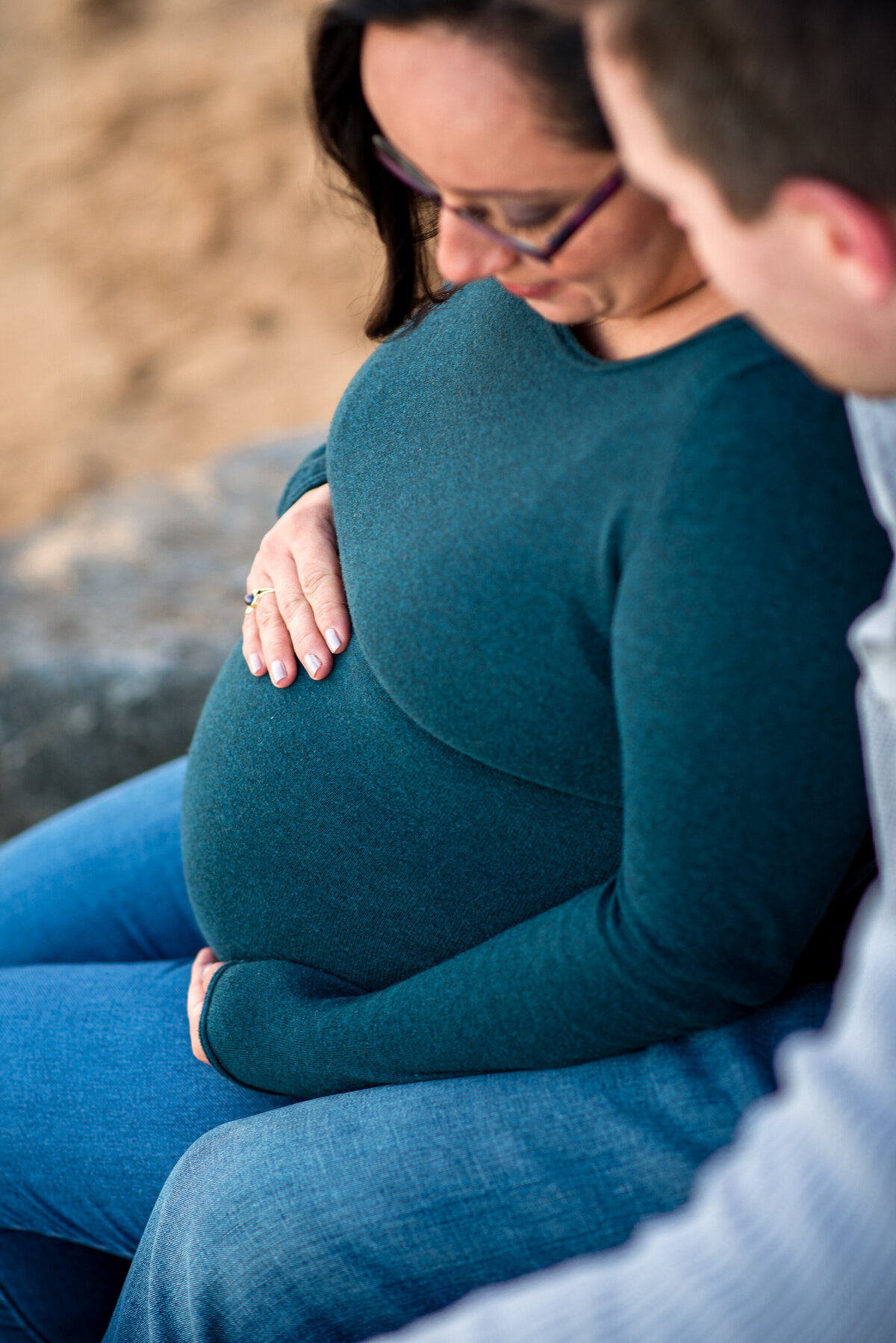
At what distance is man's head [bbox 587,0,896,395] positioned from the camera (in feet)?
1.78

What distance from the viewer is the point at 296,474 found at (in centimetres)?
149

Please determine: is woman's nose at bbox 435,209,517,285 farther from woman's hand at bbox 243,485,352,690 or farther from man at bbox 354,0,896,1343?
woman's hand at bbox 243,485,352,690

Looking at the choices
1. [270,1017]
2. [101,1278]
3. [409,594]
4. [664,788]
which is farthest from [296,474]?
[101,1278]

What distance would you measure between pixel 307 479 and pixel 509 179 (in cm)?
69

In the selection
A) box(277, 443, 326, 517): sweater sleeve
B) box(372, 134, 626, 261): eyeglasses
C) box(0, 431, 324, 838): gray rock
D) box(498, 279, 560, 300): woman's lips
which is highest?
box(372, 134, 626, 261): eyeglasses

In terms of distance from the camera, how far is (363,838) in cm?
104

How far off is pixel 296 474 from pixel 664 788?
2.82ft

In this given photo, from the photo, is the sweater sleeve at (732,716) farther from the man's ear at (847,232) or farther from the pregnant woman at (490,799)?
the man's ear at (847,232)

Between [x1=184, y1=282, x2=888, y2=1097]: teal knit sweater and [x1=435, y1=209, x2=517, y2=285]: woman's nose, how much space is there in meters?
0.10

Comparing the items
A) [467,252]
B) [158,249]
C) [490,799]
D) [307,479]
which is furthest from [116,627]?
[158,249]

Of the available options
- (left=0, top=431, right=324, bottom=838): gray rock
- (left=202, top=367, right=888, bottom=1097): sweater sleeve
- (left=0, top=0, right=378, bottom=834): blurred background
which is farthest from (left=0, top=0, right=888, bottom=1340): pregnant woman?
(left=0, top=0, right=378, bottom=834): blurred background

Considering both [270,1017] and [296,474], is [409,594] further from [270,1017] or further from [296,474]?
[296,474]

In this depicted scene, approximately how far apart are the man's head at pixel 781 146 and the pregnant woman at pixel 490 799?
0.38 ft

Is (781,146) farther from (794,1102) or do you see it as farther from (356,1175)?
(356,1175)
